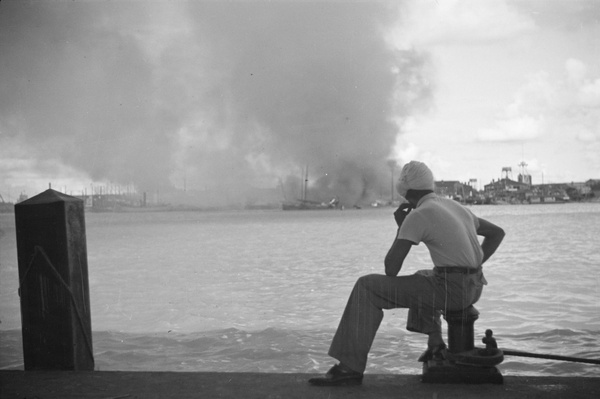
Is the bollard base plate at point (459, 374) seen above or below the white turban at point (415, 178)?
below

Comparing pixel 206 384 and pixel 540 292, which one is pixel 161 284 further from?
pixel 206 384

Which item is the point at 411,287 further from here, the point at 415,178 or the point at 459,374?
the point at 415,178

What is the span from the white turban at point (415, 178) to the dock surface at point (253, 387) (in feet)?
4.12

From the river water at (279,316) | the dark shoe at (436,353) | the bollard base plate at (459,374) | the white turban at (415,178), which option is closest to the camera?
the bollard base plate at (459,374)

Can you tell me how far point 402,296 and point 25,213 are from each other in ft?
9.62

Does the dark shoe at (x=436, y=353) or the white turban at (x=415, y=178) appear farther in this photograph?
the white turban at (x=415, y=178)

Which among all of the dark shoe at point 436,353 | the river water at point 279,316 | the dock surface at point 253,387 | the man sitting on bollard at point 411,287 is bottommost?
the river water at point 279,316

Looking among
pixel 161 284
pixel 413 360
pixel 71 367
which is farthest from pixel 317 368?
pixel 161 284

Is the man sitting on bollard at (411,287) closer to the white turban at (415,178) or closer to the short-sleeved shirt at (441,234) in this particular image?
the short-sleeved shirt at (441,234)

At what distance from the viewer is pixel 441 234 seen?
12.9ft

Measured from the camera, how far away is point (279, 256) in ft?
95.5

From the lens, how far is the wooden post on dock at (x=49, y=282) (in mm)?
4719

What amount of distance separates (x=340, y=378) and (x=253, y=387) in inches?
22.0

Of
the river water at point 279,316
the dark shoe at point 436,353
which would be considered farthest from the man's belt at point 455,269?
the river water at point 279,316
